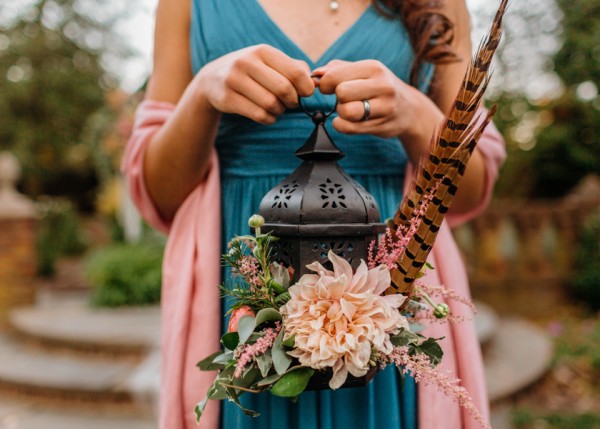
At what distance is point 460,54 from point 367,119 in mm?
427

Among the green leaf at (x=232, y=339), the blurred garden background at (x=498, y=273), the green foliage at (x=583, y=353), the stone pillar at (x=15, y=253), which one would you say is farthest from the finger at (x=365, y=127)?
the stone pillar at (x=15, y=253)

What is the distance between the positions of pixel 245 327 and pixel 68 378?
15.0 feet

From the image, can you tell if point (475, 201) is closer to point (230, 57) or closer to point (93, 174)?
point (230, 57)

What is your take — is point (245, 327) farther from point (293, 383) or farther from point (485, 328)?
point (485, 328)

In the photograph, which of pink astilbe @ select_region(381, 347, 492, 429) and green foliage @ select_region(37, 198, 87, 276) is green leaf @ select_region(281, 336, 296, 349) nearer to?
pink astilbe @ select_region(381, 347, 492, 429)

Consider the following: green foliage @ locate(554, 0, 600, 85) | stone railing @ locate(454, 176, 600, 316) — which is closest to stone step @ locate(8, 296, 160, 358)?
stone railing @ locate(454, 176, 600, 316)

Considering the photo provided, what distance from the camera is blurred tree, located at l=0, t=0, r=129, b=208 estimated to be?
1566 cm

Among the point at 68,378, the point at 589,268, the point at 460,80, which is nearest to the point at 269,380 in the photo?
the point at 460,80

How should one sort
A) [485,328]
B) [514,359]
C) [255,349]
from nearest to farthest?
[255,349]
[514,359]
[485,328]

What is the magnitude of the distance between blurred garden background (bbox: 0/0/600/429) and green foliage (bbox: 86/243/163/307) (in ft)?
0.05

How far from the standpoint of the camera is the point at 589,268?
7.45 m

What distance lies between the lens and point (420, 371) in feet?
2.57

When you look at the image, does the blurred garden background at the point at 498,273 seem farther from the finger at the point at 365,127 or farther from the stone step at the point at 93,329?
the finger at the point at 365,127

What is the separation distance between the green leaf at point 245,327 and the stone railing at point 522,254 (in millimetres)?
7305
